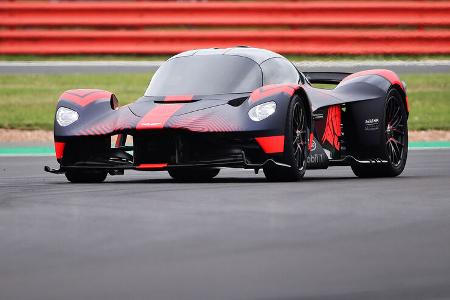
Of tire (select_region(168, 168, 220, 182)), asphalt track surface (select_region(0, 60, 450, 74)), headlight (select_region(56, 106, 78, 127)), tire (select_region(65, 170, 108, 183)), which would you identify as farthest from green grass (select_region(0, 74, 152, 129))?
headlight (select_region(56, 106, 78, 127))

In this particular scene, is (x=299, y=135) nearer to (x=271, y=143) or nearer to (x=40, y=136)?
(x=271, y=143)

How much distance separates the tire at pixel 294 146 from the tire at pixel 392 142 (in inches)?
47.8

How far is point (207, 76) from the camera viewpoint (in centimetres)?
1138

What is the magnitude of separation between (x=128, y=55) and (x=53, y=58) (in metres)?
1.36

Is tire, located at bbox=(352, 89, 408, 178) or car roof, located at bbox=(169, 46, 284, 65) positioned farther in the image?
tire, located at bbox=(352, 89, 408, 178)

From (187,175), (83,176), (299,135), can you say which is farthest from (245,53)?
(83,176)

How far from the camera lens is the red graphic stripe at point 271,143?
10531mm

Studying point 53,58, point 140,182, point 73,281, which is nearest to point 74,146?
point 140,182

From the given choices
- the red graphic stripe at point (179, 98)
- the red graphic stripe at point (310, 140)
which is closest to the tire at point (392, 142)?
the red graphic stripe at point (310, 140)

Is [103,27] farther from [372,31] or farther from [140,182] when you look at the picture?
[140,182]

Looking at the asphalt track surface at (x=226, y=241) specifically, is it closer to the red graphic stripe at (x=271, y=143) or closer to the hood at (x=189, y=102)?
the red graphic stripe at (x=271, y=143)

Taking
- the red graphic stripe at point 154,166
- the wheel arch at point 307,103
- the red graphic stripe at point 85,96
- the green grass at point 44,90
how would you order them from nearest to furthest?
the red graphic stripe at point 154,166 < the wheel arch at point 307,103 < the red graphic stripe at point 85,96 < the green grass at point 44,90

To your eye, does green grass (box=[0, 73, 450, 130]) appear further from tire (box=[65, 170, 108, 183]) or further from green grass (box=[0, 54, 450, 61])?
tire (box=[65, 170, 108, 183])

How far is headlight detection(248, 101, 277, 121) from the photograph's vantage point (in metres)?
10.5
